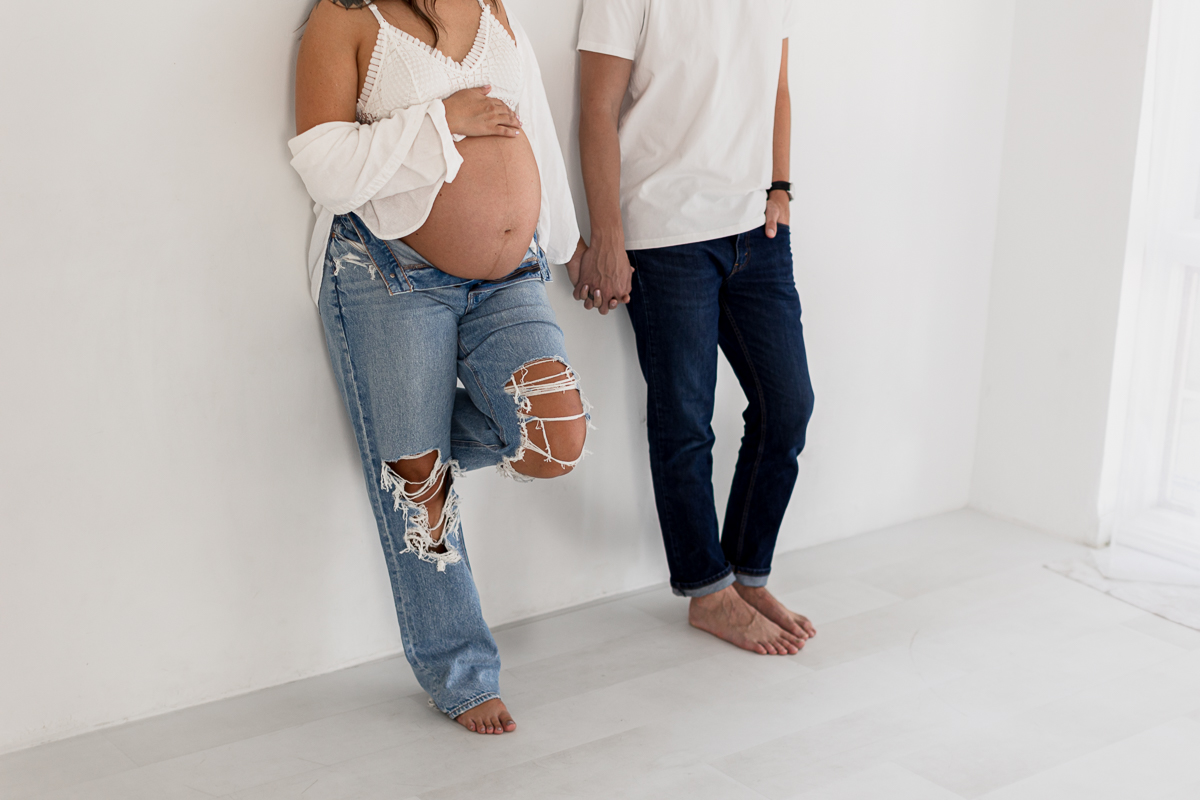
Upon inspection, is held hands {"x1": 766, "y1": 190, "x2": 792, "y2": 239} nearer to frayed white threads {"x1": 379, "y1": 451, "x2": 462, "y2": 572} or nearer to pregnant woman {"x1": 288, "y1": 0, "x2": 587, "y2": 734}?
pregnant woman {"x1": 288, "y1": 0, "x2": 587, "y2": 734}

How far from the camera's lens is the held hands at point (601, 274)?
2.19 meters

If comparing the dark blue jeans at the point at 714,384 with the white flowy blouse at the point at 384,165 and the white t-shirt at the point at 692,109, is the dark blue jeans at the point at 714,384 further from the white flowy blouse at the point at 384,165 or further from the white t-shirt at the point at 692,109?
the white flowy blouse at the point at 384,165

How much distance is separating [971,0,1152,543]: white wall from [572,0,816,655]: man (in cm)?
101

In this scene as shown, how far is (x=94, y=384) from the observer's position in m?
1.83

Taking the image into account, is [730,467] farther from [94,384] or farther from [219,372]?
[94,384]

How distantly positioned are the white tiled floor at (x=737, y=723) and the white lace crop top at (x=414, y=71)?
1126 mm

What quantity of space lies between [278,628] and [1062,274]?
7.46ft

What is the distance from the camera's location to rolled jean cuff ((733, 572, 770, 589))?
243 cm

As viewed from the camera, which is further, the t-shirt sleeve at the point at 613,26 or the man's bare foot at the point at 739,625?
the man's bare foot at the point at 739,625

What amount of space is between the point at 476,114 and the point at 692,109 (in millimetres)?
569

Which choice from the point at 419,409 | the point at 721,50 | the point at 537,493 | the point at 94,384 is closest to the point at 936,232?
the point at 721,50

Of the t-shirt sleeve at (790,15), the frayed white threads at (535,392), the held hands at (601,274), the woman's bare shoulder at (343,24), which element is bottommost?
the frayed white threads at (535,392)

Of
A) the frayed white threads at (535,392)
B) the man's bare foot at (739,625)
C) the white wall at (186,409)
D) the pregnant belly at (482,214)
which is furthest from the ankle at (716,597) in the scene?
the pregnant belly at (482,214)

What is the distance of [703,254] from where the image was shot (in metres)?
2.22
